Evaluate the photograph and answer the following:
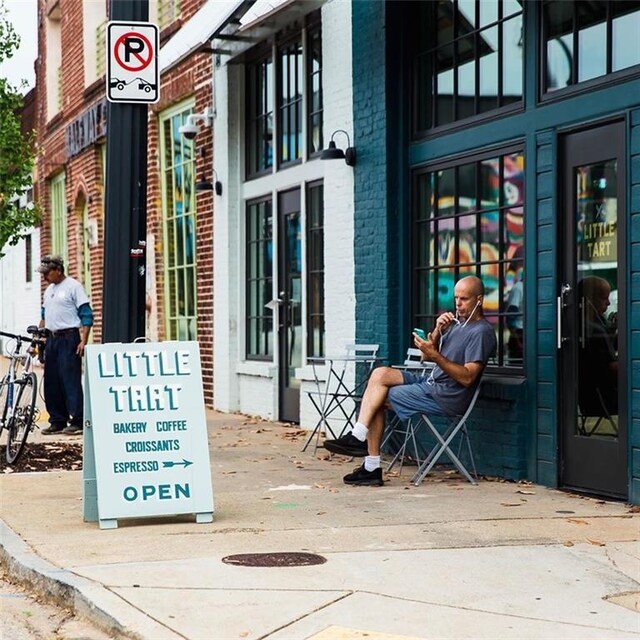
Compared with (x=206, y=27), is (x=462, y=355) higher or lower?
lower

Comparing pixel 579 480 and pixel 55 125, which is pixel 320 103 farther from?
pixel 55 125

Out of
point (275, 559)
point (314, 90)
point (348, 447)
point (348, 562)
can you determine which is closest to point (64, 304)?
point (314, 90)

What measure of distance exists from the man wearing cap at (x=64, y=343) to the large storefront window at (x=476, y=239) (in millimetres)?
3394

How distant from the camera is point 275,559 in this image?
20.3 ft

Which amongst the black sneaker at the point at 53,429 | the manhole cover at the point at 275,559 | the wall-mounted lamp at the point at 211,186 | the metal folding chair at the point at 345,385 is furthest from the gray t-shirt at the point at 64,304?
the manhole cover at the point at 275,559

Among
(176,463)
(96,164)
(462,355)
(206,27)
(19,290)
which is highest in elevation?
(206,27)

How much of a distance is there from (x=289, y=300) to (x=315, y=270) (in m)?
0.78

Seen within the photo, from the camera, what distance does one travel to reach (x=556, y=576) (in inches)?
230

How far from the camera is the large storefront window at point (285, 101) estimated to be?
1224cm

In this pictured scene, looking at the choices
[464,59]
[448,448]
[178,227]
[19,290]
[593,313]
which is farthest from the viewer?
[19,290]

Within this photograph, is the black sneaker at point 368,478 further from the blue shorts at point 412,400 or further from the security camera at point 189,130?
the security camera at point 189,130

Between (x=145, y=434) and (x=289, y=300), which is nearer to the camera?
(x=145, y=434)

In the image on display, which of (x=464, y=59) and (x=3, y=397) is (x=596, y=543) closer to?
(x=464, y=59)

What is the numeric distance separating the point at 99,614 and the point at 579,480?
4.02 metres
